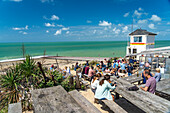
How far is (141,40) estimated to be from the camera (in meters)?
21.7

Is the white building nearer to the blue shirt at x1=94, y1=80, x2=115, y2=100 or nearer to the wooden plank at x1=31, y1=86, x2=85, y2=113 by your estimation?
the blue shirt at x1=94, y1=80, x2=115, y2=100

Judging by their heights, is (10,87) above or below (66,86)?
above

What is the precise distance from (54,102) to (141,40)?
22.2 metres

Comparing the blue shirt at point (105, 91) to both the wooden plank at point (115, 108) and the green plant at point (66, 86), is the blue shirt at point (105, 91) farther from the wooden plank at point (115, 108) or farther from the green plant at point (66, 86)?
the green plant at point (66, 86)

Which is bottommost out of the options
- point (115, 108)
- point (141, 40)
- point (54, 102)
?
point (115, 108)

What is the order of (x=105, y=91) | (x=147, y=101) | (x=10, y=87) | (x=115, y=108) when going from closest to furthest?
(x=147, y=101)
(x=115, y=108)
(x=105, y=91)
(x=10, y=87)

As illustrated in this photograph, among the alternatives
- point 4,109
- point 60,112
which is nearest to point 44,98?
point 60,112

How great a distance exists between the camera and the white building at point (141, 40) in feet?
70.3

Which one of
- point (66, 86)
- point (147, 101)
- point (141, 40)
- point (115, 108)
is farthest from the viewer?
point (141, 40)

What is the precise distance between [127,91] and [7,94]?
4.65 meters

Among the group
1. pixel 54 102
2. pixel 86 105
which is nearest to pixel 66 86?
pixel 86 105

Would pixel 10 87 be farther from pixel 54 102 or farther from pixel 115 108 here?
pixel 115 108

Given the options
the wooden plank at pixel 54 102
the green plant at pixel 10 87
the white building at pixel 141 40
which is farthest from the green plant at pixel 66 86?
the white building at pixel 141 40

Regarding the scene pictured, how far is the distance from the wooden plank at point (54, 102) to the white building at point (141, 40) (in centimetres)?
2160
